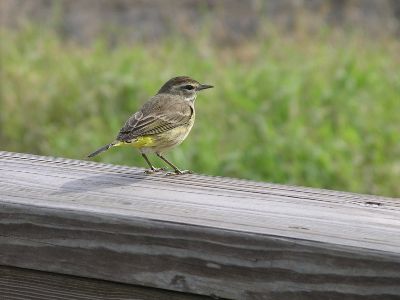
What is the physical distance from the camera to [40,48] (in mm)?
9781

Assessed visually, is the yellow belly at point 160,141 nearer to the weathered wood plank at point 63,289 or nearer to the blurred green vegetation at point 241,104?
the blurred green vegetation at point 241,104

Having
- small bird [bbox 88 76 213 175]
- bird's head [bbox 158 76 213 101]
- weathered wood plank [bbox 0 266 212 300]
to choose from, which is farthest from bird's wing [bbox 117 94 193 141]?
weathered wood plank [bbox 0 266 212 300]

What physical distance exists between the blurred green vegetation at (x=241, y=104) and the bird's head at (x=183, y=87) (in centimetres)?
152

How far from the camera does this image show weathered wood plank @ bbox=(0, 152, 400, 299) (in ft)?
6.26

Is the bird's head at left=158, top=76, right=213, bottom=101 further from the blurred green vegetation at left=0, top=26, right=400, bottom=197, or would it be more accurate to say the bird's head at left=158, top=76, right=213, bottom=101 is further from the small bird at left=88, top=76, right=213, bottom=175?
the blurred green vegetation at left=0, top=26, right=400, bottom=197

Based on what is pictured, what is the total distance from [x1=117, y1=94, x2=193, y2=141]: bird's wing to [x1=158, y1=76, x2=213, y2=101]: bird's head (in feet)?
0.83

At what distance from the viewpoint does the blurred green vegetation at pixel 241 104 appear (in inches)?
277

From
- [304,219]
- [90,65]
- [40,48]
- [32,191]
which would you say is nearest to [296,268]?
[304,219]

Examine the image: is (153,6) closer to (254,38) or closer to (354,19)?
(254,38)

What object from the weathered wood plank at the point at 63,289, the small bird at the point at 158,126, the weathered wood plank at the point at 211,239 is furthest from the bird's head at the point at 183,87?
the weathered wood plank at the point at 63,289

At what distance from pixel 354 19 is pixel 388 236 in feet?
32.9

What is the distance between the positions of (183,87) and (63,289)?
345 centimetres

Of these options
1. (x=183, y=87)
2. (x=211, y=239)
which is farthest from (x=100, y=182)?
(x=183, y=87)

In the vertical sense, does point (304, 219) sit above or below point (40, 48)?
above
